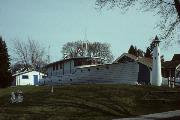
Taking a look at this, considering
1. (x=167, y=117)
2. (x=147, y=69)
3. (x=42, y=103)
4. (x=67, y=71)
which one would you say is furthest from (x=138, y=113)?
(x=67, y=71)

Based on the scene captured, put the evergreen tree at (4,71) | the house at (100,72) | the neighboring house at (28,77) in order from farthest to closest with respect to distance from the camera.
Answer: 1. the neighboring house at (28,77)
2. the evergreen tree at (4,71)
3. the house at (100,72)

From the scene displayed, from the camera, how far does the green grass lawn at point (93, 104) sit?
21984 mm

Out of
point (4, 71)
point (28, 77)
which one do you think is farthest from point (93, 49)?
point (4, 71)

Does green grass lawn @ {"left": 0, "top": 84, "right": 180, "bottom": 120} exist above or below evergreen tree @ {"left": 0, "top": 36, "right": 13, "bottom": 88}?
below

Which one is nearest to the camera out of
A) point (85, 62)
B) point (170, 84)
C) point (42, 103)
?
point (42, 103)

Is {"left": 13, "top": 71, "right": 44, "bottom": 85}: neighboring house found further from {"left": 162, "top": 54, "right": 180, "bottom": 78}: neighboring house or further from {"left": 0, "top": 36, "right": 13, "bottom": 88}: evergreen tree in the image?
{"left": 0, "top": 36, "right": 13, "bottom": 88}: evergreen tree

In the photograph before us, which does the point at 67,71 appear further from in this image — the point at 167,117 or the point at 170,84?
the point at 167,117

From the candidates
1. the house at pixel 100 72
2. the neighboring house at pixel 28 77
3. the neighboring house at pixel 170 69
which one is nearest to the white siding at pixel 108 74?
the house at pixel 100 72

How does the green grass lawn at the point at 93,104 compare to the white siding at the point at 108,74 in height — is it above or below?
below

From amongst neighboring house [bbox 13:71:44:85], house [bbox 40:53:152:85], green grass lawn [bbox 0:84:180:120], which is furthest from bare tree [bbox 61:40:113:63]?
green grass lawn [bbox 0:84:180:120]

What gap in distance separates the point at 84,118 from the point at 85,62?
28317 mm

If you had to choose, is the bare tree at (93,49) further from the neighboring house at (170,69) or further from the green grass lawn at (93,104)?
the green grass lawn at (93,104)

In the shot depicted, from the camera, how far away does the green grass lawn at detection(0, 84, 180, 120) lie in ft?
72.1

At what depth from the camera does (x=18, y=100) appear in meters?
26.3
